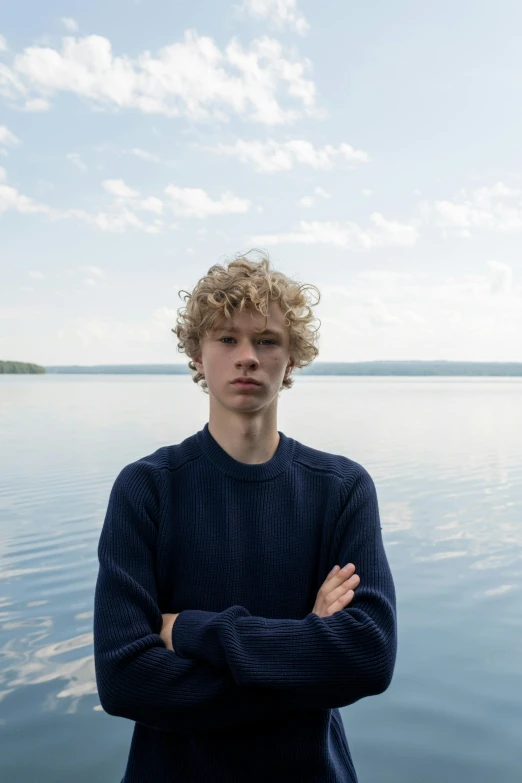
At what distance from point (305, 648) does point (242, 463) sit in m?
0.53

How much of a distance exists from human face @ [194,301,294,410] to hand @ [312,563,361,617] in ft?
1.68

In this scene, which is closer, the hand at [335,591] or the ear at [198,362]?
the hand at [335,591]

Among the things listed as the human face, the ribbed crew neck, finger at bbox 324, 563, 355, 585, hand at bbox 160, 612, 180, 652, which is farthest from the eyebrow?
hand at bbox 160, 612, 180, 652

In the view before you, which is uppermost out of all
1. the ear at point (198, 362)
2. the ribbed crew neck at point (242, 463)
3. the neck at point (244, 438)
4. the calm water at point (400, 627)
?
the ear at point (198, 362)

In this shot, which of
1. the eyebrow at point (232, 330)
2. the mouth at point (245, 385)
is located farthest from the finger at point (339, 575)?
the eyebrow at point (232, 330)

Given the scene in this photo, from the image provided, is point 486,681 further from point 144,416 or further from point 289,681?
point 144,416

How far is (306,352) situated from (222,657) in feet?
3.09

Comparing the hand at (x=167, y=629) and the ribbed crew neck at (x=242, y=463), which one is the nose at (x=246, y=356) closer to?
the ribbed crew neck at (x=242, y=463)

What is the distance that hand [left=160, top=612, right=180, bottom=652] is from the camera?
198 centimetres

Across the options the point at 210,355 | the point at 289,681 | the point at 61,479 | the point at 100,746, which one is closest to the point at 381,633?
the point at 289,681

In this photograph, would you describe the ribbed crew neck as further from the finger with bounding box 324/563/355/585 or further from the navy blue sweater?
the finger with bounding box 324/563/355/585

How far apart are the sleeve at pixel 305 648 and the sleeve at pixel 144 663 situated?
0.05 meters

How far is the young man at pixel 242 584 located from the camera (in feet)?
6.22

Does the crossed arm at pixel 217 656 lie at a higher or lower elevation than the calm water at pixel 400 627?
higher
